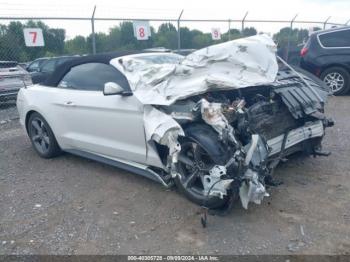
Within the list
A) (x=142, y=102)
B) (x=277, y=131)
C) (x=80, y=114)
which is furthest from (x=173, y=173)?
(x=80, y=114)

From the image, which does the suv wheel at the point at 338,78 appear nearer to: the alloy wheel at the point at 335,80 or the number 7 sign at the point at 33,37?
the alloy wheel at the point at 335,80

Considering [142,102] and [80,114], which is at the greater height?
[142,102]

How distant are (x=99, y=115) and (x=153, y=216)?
1.43 meters

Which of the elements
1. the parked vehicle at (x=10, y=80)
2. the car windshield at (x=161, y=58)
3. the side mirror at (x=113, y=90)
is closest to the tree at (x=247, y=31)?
the parked vehicle at (x=10, y=80)

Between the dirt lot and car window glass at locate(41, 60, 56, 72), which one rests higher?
the dirt lot

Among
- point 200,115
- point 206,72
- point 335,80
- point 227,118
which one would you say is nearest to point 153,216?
point 200,115

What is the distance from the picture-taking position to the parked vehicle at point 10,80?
9.67m

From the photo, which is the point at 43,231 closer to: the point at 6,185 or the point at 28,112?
the point at 6,185

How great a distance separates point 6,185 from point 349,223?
3924 mm

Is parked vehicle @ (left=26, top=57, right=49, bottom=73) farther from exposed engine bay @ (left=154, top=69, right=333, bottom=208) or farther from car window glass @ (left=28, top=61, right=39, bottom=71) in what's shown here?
exposed engine bay @ (left=154, top=69, right=333, bottom=208)

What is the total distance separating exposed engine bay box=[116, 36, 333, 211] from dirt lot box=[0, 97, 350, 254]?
12.0 inches

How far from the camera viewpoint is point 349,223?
3.42 m

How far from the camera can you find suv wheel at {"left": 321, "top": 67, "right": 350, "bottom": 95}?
9.56m

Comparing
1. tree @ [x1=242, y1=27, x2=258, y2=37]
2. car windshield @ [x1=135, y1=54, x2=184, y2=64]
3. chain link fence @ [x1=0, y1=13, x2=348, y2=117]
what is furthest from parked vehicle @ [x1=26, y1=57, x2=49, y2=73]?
car windshield @ [x1=135, y1=54, x2=184, y2=64]
